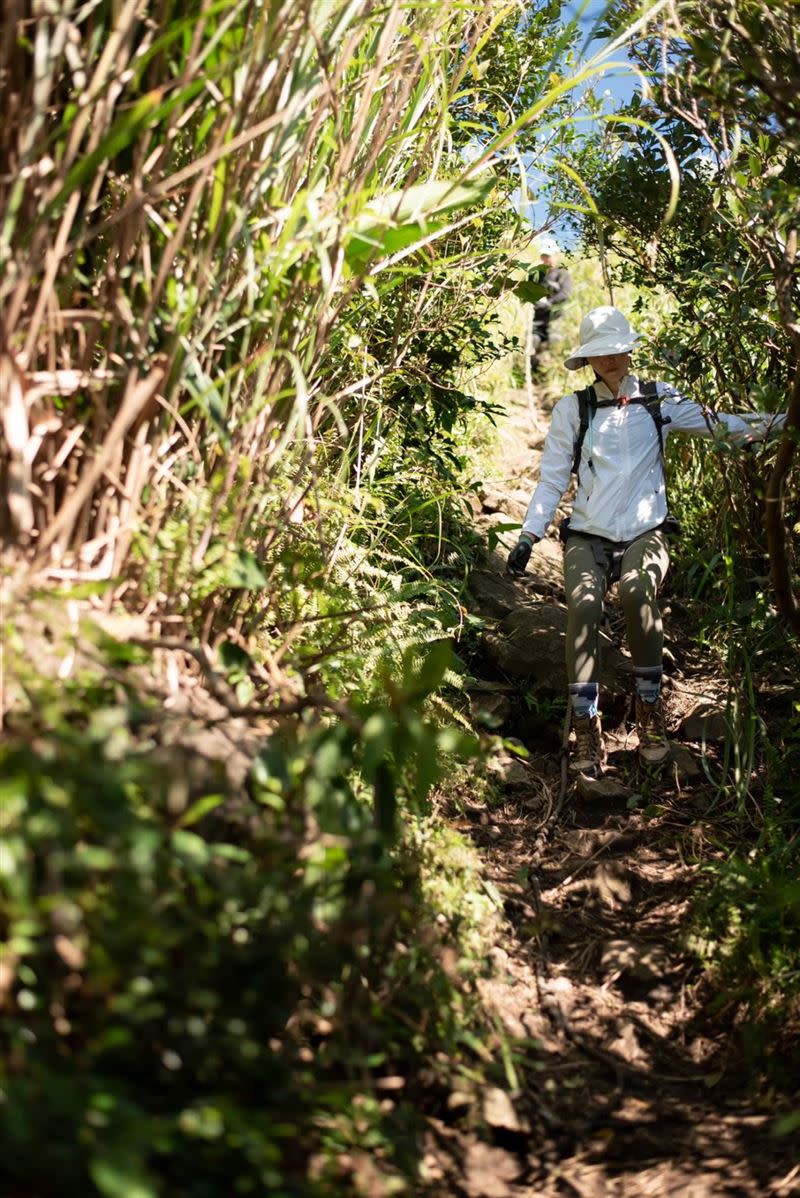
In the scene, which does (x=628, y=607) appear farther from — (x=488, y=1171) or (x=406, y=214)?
(x=488, y=1171)

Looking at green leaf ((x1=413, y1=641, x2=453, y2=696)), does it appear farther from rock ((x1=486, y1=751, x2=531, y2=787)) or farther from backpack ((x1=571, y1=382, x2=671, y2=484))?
backpack ((x1=571, y1=382, x2=671, y2=484))

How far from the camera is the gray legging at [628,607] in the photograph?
4.21 meters

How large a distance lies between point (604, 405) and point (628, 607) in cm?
85

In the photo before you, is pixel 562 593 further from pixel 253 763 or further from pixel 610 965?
pixel 253 763

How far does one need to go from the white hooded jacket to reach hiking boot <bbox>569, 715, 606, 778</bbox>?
75cm

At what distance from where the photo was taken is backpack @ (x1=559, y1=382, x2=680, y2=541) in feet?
14.3

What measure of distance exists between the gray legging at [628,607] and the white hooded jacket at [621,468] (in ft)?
0.41

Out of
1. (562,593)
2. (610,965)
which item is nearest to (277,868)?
(610,965)

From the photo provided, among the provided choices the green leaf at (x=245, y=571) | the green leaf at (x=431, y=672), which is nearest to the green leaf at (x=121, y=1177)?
the green leaf at (x=431, y=672)

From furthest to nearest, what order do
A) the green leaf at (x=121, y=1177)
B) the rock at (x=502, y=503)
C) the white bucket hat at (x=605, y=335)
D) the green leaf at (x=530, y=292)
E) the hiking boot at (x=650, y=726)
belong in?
1. the rock at (x=502, y=503)
2. the white bucket hat at (x=605, y=335)
3. the hiking boot at (x=650, y=726)
4. the green leaf at (x=530, y=292)
5. the green leaf at (x=121, y=1177)

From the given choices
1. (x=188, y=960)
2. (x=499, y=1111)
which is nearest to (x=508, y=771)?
(x=499, y=1111)

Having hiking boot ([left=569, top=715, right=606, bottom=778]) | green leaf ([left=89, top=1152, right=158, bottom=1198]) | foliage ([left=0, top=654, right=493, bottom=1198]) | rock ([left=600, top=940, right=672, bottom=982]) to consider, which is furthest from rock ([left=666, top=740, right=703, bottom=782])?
green leaf ([left=89, top=1152, right=158, bottom=1198])

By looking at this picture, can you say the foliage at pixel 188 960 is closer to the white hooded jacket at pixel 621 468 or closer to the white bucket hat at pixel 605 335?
the white hooded jacket at pixel 621 468

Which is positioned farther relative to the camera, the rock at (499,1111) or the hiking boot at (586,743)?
the hiking boot at (586,743)
